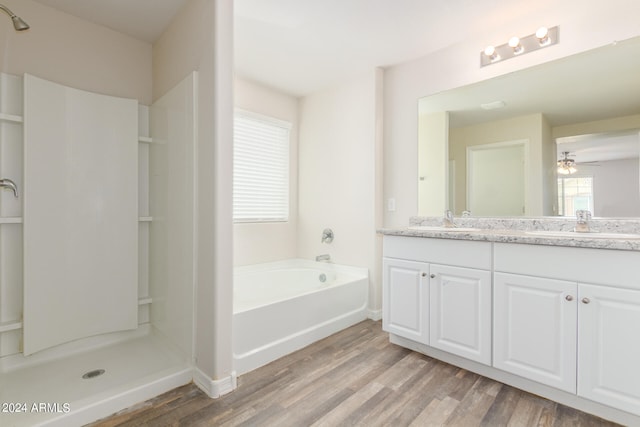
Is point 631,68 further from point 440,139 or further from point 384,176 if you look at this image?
point 384,176

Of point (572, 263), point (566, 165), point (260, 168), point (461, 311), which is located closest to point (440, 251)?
point (461, 311)

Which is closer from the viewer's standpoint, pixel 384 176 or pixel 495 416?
pixel 495 416

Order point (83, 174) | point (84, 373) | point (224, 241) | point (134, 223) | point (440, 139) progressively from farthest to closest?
1. point (440, 139)
2. point (134, 223)
3. point (83, 174)
4. point (84, 373)
5. point (224, 241)

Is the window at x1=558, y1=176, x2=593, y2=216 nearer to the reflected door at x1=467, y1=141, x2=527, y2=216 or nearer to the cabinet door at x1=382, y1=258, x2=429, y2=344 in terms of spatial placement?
the reflected door at x1=467, y1=141, x2=527, y2=216

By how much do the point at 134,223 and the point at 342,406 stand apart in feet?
6.58

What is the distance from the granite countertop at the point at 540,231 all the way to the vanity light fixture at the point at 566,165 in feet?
1.14

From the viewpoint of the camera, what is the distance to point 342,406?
5.47 ft

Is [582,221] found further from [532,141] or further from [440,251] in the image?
[440,251]

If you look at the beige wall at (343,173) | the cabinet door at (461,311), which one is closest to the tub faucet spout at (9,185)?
the beige wall at (343,173)

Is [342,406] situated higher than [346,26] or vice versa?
[346,26]

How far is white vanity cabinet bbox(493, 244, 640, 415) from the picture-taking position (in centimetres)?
144

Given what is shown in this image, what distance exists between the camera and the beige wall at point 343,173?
Result: 3002 millimetres

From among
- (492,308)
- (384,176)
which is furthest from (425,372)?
(384,176)

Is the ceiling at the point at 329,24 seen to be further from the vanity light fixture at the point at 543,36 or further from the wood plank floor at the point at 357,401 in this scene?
the wood plank floor at the point at 357,401
